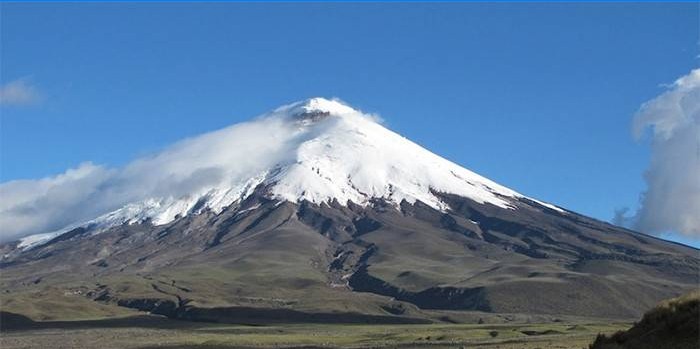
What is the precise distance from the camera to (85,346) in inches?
4673

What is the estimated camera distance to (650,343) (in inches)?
1206

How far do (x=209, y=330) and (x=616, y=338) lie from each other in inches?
5596

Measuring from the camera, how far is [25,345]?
12750cm

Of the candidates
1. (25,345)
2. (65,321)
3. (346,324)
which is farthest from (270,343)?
(65,321)

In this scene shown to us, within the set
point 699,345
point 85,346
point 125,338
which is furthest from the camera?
point 125,338

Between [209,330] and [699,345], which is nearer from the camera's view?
[699,345]

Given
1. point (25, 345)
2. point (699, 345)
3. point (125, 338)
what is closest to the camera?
point (699, 345)

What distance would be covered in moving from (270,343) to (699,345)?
9962cm

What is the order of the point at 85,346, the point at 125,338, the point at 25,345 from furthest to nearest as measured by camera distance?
the point at 125,338 < the point at 25,345 < the point at 85,346

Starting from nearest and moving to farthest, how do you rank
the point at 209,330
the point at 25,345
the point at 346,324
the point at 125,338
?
1. the point at 25,345
2. the point at 125,338
3. the point at 209,330
4. the point at 346,324

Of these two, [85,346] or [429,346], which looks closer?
[429,346]

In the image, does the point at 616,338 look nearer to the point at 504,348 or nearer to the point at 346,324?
the point at 504,348

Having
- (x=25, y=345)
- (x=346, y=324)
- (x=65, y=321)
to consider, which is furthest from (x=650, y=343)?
(x=65, y=321)

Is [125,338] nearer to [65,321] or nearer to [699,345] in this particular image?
[65,321]
